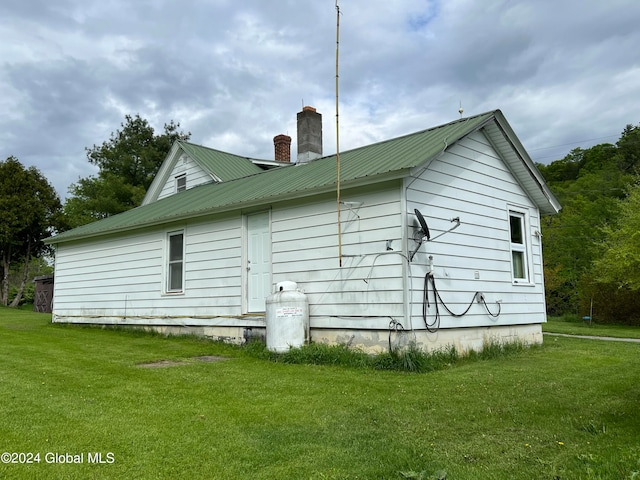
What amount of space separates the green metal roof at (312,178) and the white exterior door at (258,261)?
0.49 meters

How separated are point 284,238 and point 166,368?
10.7ft

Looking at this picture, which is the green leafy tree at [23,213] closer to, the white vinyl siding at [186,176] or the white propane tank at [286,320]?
the white vinyl siding at [186,176]

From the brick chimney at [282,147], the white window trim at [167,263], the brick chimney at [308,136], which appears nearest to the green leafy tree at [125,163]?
the brick chimney at [282,147]

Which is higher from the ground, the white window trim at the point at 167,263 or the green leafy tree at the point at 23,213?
the green leafy tree at the point at 23,213

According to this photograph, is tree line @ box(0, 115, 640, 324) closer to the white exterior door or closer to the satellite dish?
the satellite dish

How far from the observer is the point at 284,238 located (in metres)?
9.42

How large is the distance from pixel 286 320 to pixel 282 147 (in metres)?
12.8

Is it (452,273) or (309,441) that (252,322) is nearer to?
(452,273)

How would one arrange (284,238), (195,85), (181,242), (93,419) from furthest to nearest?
(195,85) < (181,242) < (284,238) < (93,419)

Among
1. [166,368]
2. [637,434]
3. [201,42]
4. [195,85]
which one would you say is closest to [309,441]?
[637,434]

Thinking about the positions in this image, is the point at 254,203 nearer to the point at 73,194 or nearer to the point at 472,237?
the point at 472,237

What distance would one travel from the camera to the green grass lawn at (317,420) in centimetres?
338

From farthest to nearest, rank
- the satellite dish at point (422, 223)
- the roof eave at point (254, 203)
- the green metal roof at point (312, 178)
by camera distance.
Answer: the green metal roof at point (312, 178) → the roof eave at point (254, 203) → the satellite dish at point (422, 223)

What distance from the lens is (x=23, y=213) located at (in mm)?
28875
